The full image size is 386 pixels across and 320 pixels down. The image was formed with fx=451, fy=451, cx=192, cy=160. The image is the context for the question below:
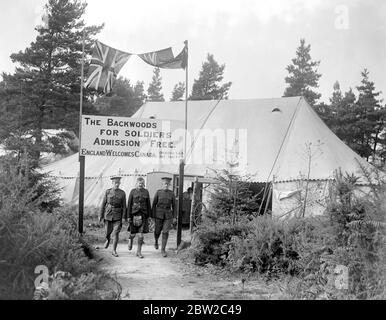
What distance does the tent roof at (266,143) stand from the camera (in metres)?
15.6

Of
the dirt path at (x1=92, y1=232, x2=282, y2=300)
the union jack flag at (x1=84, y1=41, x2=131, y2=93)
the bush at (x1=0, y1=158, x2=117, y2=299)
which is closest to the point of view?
the bush at (x1=0, y1=158, x2=117, y2=299)

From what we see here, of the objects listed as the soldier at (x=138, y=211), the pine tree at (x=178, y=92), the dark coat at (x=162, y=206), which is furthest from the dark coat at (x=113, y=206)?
the pine tree at (x=178, y=92)

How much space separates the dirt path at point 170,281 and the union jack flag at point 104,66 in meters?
3.75

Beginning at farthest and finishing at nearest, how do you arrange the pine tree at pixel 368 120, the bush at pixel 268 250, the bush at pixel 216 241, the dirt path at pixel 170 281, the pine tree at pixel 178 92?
the pine tree at pixel 178 92
the pine tree at pixel 368 120
the bush at pixel 216 241
the bush at pixel 268 250
the dirt path at pixel 170 281

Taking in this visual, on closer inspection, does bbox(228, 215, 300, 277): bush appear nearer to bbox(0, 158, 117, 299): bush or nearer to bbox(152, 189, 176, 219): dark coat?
bbox(152, 189, 176, 219): dark coat

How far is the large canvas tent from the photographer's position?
596 inches

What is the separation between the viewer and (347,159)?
1612 cm

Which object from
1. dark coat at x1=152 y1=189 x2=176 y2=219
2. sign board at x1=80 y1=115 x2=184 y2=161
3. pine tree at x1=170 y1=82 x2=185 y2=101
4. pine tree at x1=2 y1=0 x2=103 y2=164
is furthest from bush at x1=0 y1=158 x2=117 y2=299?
pine tree at x1=170 y1=82 x2=185 y2=101

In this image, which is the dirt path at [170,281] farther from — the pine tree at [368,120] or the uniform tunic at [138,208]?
the pine tree at [368,120]

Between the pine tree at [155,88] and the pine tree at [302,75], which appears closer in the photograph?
the pine tree at [302,75]

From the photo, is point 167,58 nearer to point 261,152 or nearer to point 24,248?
point 261,152

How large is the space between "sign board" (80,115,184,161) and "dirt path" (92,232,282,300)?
201 centimetres

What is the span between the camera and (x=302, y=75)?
37.7 meters
